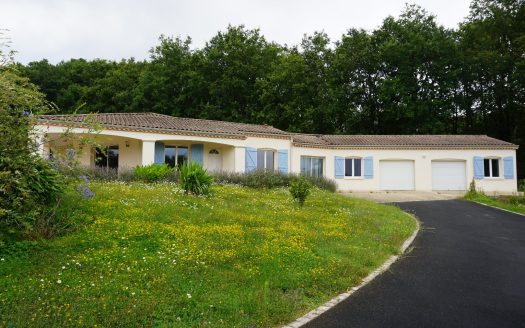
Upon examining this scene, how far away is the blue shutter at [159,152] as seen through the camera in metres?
22.1

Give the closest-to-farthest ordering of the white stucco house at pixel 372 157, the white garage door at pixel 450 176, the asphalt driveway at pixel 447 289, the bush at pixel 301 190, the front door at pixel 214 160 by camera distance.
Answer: the asphalt driveway at pixel 447 289 → the bush at pixel 301 190 → the white stucco house at pixel 372 157 → the front door at pixel 214 160 → the white garage door at pixel 450 176

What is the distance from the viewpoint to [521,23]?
108 ft

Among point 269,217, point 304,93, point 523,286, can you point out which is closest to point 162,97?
point 304,93

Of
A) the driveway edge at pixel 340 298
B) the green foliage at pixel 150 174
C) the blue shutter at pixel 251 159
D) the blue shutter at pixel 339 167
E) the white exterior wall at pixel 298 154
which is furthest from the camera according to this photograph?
the blue shutter at pixel 339 167

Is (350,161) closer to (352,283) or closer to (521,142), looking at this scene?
(521,142)

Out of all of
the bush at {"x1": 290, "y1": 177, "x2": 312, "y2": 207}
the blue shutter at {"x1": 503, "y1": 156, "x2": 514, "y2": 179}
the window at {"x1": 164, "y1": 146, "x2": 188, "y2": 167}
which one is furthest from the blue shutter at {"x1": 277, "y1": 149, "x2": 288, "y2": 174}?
the blue shutter at {"x1": 503, "y1": 156, "x2": 514, "y2": 179}

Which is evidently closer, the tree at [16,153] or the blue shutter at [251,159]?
the tree at [16,153]

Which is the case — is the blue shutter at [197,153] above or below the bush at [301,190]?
above

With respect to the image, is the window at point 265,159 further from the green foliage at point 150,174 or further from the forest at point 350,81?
the forest at point 350,81

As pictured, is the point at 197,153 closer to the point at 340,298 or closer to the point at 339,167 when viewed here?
the point at 339,167

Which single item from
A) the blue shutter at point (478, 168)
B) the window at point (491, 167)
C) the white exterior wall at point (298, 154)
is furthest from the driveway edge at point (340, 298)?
the window at point (491, 167)

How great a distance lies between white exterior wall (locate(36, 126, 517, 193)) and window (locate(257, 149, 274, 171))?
36 cm

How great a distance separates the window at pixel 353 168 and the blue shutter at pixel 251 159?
721cm

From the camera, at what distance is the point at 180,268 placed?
5957 millimetres
